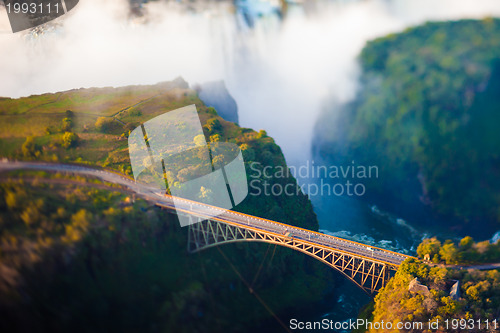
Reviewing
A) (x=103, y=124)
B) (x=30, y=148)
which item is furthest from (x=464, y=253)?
(x=30, y=148)

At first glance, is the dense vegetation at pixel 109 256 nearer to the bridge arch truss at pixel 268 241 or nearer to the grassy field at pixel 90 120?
the grassy field at pixel 90 120

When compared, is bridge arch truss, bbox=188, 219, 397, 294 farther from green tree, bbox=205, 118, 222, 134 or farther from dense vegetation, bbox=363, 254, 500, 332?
green tree, bbox=205, 118, 222, 134

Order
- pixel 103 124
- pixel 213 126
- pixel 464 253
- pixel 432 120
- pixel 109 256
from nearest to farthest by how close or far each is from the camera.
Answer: pixel 464 253
pixel 109 256
pixel 103 124
pixel 432 120
pixel 213 126

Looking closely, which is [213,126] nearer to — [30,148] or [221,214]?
[221,214]

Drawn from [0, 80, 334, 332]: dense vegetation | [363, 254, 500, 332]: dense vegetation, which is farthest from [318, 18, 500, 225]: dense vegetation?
[363, 254, 500, 332]: dense vegetation

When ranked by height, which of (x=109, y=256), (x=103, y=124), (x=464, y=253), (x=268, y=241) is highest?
(x=103, y=124)

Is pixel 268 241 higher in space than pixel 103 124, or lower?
lower

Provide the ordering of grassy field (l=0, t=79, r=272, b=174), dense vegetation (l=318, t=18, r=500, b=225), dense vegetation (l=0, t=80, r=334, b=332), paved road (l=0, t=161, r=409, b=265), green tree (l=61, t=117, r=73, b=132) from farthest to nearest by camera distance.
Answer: green tree (l=61, t=117, r=73, b=132)
dense vegetation (l=318, t=18, r=500, b=225)
grassy field (l=0, t=79, r=272, b=174)
paved road (l=0, t=161, r=409, b=265)
dense vegetation (l=0, t=80, r=334, b=332)

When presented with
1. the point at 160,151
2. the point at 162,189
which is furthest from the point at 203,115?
the point at 162,189
